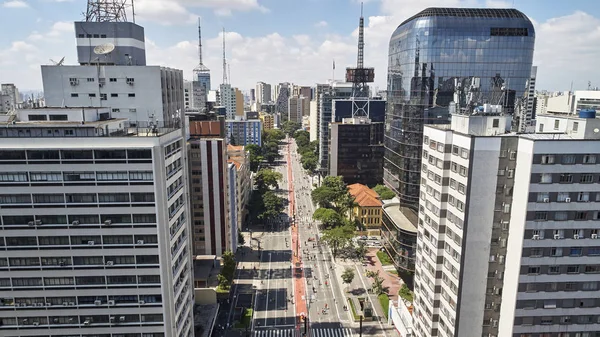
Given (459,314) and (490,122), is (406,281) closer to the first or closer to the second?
(459,314)

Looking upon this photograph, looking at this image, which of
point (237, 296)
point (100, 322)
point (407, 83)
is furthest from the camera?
point (407, 83)

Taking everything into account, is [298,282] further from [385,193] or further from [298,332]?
[385,193]

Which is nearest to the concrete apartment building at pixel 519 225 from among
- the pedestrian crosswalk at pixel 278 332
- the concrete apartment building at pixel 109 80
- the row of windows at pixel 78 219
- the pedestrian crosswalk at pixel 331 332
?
the pedestrian crosswalk at pixel 331 332

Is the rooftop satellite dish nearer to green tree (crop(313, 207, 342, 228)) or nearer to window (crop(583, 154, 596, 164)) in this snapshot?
window (crop(583, 154, 596, 164))

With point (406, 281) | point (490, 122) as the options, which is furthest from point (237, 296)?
point (490, 122)

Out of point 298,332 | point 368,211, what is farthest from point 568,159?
point 368,211

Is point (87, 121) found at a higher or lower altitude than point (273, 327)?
higher
